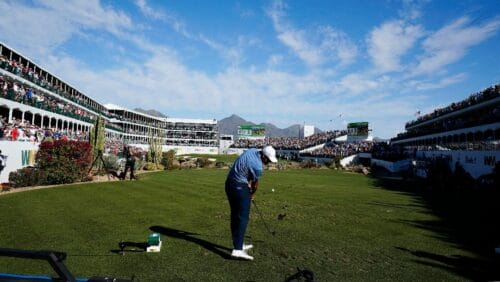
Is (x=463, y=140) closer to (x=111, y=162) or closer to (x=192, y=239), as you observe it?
(x=111, y=162)

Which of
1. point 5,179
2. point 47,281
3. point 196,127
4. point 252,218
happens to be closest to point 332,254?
point 252,218

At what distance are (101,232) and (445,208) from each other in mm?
12916

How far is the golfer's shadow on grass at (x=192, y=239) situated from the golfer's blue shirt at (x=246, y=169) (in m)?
1.50

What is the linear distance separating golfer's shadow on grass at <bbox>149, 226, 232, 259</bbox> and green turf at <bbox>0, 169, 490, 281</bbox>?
0.02 meters

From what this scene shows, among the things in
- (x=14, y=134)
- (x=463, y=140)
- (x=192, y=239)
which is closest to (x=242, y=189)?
(x=192, y=239)

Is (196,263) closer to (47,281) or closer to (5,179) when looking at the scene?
(47,281)

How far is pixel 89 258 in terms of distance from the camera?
237 inches

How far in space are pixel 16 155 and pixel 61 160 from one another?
2297mm

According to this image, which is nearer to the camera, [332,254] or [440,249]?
[332,254]

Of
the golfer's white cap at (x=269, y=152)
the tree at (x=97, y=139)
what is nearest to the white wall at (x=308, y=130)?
the tree at (x=97, y=139)

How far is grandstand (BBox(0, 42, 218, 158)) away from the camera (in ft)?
98.4

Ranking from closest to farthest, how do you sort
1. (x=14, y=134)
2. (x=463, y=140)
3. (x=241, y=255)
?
1. (x=241, y=255)
2. (x=14, y=134)
3. (x=463, y=140)

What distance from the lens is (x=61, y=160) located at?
59.2 feet

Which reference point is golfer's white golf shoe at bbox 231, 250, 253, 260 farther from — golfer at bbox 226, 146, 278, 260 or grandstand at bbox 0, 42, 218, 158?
grandstand at bbox 0, 42, 218, 158
